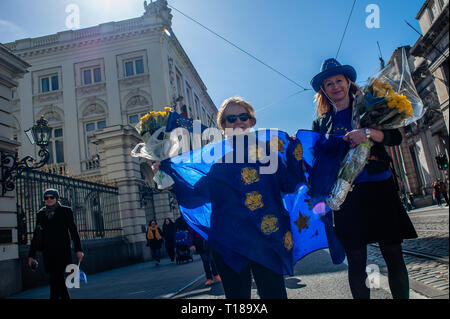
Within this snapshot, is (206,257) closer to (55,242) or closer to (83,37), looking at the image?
(55,242)

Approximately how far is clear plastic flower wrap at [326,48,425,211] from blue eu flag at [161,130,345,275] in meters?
0.24

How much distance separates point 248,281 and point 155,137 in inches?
56.1

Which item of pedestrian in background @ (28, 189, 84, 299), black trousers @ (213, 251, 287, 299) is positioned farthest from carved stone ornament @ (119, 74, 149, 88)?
black trousers @ (213, 251, 287, 299)

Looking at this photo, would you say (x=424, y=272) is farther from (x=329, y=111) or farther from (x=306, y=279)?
(x=329, y=111)

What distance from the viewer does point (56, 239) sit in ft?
17.5

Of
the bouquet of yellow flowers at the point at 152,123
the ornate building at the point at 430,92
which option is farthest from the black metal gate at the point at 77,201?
the ornate building at the point at 430,92

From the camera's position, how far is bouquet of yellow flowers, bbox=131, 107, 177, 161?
314cm

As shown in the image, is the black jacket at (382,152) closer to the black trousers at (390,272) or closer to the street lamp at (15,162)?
the black trousers at (390,272)

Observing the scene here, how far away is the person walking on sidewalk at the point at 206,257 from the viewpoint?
22.0 ft

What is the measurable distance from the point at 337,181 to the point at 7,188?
904 cm

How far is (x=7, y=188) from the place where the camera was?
9.24 metres

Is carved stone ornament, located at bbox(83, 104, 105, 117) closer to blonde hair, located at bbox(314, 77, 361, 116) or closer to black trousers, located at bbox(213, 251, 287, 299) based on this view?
blonde hair, located at bbox(314, 77, 361, 116)

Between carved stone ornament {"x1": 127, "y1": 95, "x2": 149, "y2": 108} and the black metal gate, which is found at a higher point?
carved stone ornament {"x1": 127, "y1": 95, "x2": 149, "y2": 108}

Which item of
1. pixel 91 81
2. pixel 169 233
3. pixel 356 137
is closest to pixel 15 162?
pixel 169 233
